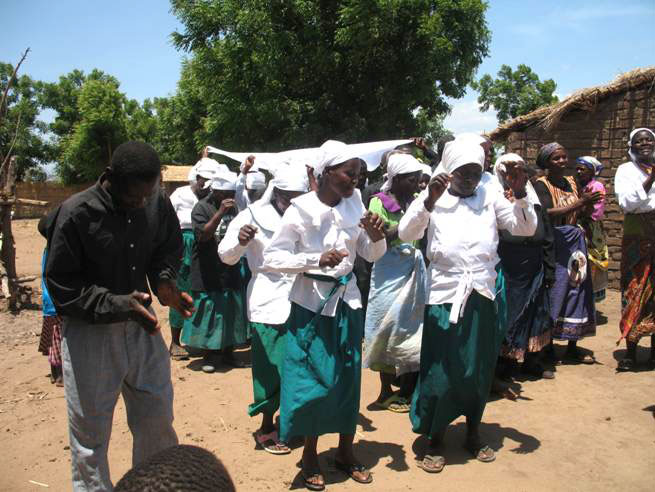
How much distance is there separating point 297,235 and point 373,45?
38.2 feet

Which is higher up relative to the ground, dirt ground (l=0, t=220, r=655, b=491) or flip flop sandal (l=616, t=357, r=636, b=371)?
flip flop sandal (l=616, t=357, r=636, b=371)

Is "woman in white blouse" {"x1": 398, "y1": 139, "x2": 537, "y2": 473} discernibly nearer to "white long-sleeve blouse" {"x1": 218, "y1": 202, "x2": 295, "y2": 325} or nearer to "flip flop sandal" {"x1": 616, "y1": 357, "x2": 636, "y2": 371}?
"white long-sleeve blouse" {"x1": 218, "y1": 202, "x2": 295, "y2": 325}

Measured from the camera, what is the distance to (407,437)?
4.63 meters

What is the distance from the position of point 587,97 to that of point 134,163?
8450 mm

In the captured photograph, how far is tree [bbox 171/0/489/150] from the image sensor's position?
46.9 feet

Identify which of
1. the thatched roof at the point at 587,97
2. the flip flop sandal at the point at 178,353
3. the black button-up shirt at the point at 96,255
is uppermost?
the thatched roof at the point at 587,97

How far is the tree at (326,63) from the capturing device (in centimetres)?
1430

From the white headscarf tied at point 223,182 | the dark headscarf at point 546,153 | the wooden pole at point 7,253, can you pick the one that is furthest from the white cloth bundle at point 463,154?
the wooden pole at point 7,253

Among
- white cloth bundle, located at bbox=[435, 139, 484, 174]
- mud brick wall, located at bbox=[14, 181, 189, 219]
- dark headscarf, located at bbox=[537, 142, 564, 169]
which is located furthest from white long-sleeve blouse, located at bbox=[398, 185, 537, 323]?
mud brick wall, located at bbox=[14, 181, 189, 219]

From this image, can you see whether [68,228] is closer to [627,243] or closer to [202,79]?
[627,243]

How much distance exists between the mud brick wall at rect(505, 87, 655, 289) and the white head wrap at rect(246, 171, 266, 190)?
5182mm

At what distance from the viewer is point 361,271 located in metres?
5.83

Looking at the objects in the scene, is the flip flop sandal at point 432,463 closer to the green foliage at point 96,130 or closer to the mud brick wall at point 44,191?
the green foliage at point 96,130

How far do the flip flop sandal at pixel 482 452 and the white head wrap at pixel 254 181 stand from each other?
12.1ft
